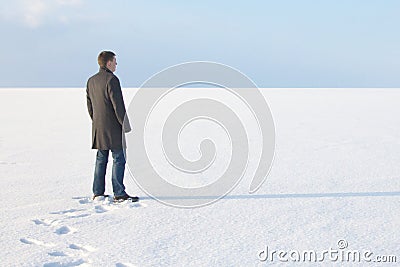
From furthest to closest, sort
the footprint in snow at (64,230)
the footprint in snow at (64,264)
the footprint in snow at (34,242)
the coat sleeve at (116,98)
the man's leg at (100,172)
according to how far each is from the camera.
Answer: the man's leg at (100,172), the coat sleeve at (116,98), the footprint in snow at (64,230), the footprint in snow at (34,242), the footprint in snow at (64,264)

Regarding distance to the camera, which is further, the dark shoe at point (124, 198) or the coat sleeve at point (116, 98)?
the dark shoe at point (124, 198)

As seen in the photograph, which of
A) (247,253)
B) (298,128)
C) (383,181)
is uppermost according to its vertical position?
(298,128)

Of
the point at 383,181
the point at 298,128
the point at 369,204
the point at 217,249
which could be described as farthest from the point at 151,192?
the point at 298,128

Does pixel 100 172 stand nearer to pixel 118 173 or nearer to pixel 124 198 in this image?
pixel 118 173

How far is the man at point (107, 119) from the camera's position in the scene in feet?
14.0

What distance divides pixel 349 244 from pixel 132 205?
2.09 metres

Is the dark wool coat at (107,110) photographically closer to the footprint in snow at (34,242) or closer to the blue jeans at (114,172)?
the blue jeans at (114,172)

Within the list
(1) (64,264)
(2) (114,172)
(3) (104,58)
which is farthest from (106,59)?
(1) (64,264)

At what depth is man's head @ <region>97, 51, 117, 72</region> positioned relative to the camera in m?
4.28

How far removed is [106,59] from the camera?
4289mm

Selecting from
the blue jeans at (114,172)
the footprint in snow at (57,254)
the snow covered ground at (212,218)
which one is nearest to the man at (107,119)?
the blue jeans at (114,172)

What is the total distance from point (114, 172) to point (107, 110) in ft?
2.10

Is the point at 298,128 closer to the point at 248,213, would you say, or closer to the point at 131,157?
the point at 131,157

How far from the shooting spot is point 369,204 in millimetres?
4312
